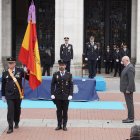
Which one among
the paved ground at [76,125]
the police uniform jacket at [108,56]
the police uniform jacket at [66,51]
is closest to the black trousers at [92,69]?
the police uniform jacket at [66,51]

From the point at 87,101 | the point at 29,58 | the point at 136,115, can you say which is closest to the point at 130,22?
the point at 87,101

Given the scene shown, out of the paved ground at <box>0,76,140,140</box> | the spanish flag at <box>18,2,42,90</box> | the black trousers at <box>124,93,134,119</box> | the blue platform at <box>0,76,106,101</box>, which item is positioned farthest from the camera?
the blue platform at <box>0,76,106,101</box>

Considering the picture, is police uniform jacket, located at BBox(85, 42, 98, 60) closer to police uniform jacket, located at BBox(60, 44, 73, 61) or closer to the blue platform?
police uniform jacket, located at BBox(60, 44, 73, 61)

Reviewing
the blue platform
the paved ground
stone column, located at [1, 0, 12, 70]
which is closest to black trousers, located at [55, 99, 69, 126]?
the paved ground

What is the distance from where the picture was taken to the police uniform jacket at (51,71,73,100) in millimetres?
11414

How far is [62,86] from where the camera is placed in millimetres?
11531

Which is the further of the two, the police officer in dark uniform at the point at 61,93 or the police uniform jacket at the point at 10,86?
the police officer in dark uniform at the point at 61,93

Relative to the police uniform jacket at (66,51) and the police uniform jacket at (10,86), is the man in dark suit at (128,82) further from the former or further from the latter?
the police uniform jacket at (66,51)

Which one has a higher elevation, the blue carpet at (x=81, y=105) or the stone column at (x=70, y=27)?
the stone column at (x=70, y=27)

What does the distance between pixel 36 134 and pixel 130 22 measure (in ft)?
60.5

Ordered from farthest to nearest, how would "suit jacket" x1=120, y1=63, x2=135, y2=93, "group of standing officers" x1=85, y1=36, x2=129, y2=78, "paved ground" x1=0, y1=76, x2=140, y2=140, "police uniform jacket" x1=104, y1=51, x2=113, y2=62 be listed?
"police uniform jacket" x1=104, y1=51, x2=113, y2=62
"group of standing officers" x1=85, y1=36, x2=129, y2=78
"suit jacket" x1=120, y1=63, x2=135, y2=93
"paved ground" x1=0, y1=76, x2=140, y2=140

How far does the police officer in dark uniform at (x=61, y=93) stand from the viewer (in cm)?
1143

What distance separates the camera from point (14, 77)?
1137 centimetres

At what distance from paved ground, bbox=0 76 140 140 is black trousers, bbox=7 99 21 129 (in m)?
0.25
